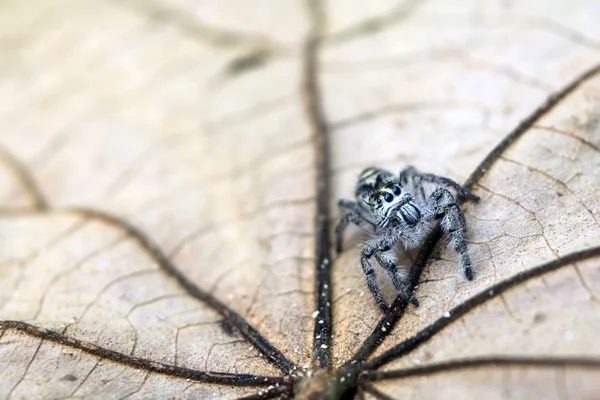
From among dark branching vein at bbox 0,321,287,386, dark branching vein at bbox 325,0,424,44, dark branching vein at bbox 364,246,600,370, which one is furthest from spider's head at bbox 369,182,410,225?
dark branching vein at bbox 325,0,424,44

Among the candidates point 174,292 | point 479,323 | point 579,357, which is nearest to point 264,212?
point 174,292

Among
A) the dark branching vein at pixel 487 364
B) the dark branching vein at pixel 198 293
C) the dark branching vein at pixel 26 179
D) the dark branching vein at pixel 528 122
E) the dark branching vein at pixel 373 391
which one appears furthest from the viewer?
the dark branching vein at pixel 26 179

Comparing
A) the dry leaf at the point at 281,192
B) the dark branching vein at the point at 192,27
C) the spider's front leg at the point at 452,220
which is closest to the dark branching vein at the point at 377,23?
the dry leaf at the point at 281,192

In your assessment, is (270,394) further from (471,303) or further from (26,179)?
(26,179)

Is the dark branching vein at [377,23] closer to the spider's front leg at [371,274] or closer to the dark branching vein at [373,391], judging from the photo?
the spider's front leg at [371,274]

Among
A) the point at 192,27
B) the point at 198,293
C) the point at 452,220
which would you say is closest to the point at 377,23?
the point at 192,27

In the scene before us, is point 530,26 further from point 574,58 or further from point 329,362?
point 329,362
